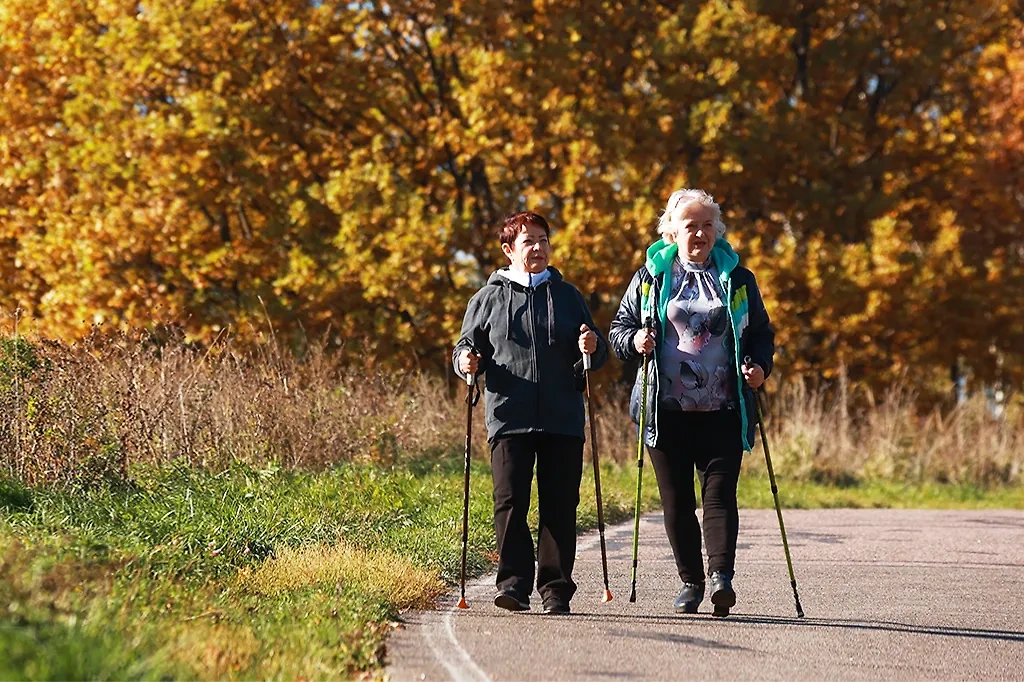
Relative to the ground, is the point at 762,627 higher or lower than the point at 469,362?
lower

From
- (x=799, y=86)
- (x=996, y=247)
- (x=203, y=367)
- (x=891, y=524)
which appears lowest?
(x=891, y=524)

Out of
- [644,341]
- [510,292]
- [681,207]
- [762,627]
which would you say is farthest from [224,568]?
[681,207]

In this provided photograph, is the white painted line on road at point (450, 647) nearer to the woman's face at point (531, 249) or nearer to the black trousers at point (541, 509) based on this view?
the black trousers at point (541, 509)

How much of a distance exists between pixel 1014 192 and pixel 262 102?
41.6ft

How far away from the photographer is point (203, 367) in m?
14.1

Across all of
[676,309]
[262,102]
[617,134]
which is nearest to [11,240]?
[262,102]

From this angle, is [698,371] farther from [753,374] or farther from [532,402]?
[532,402]

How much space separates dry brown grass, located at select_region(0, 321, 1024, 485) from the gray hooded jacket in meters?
3.90

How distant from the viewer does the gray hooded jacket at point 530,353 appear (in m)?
8.09

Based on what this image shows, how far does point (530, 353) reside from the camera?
26.7ft

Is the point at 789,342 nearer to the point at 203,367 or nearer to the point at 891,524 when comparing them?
the point at 891,524

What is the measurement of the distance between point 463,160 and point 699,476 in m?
15.5

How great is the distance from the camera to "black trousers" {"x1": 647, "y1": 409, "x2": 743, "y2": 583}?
8016 millimetres

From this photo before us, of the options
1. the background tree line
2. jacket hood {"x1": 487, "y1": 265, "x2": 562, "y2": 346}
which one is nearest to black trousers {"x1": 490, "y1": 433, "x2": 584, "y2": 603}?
jacket hood {"x1": 487, "y1": 265, "x2": 562, "y2": 346}
